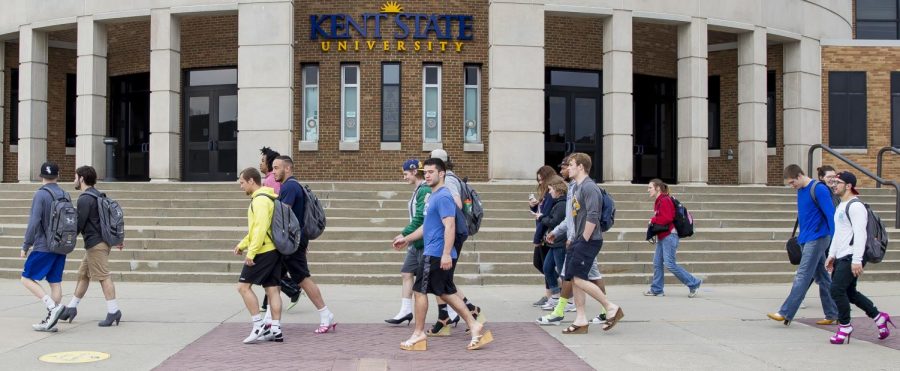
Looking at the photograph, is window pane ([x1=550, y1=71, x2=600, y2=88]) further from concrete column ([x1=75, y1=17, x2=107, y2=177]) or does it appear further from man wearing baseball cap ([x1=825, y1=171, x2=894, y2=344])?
man wearing baseball cap ([x1=825, y1=171, x2=894, y2=344])

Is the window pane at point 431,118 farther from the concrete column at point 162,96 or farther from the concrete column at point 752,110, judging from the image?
the concrete column at point 752,110

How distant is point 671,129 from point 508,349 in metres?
18.3

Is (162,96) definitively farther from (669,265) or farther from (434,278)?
(434,278)

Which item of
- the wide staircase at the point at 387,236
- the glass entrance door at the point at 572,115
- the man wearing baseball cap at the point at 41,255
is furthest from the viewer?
the glass entrance door at the point at 572,115

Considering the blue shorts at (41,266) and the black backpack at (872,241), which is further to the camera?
the blue shorts at (41,266)

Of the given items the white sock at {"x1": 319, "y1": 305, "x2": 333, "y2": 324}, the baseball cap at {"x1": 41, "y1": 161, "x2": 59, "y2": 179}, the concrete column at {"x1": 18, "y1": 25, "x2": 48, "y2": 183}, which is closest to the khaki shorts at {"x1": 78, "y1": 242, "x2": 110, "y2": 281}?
the baseball cap at {"x1": 41, "y1": 161, "x2": 59, "y2": 179}

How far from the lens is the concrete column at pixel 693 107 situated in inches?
829

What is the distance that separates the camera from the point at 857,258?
26.1 ft

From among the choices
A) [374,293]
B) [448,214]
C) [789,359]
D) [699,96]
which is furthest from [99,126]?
[789,359]

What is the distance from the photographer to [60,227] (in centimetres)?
855

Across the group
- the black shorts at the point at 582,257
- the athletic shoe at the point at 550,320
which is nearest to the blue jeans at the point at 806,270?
the black shorts at the point at 582,257

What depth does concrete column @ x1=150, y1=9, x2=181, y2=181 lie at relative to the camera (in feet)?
66.0

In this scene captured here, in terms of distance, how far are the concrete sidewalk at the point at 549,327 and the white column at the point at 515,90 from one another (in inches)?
284

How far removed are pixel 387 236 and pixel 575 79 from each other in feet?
33.5
